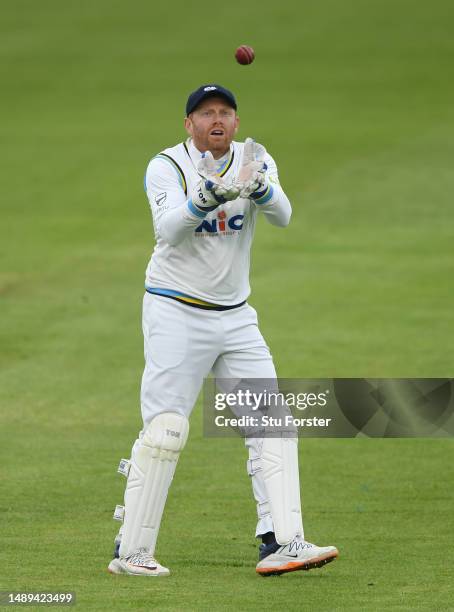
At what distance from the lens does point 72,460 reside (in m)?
10.4

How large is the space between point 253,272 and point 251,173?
12887 mm

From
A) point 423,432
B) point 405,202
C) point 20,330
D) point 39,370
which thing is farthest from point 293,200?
point 423,432

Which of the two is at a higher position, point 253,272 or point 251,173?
point 253,272

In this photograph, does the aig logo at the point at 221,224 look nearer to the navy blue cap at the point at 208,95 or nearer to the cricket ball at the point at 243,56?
the navy blue cap at the point at 208,95

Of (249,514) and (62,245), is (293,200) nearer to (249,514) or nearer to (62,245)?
(62,245)

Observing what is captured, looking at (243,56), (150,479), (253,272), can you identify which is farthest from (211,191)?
(253,272)

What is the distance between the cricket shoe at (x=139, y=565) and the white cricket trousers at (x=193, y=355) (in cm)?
58

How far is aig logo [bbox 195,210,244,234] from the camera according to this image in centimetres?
698

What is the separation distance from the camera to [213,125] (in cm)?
704

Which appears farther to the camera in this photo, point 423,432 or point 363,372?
point 363,372

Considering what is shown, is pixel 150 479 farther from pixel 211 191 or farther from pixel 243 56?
pixel 243 56

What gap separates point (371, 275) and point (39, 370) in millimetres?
6493

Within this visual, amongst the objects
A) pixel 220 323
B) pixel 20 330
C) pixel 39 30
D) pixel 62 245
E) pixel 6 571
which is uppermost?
pixel 39 30

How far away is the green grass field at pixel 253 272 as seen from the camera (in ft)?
24.6
